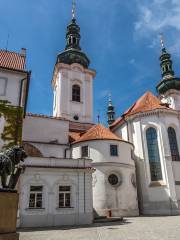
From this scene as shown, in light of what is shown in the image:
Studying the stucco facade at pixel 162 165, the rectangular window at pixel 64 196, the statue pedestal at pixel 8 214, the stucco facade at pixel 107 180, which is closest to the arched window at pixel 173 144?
the stucco facade at pixel 162 165

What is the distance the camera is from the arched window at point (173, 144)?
100 feet

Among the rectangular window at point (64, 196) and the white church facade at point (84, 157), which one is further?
the rectangular window at point (64, 196)

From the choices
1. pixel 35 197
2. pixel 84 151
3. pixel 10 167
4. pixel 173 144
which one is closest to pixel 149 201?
pixel 173 144

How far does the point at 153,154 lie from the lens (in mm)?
30719

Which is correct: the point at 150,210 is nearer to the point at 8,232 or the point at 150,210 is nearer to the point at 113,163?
the point at 113,163

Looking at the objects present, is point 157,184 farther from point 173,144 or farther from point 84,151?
point 84,151

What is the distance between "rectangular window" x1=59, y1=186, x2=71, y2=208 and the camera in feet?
63.5

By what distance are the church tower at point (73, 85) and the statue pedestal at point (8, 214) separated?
30.6 metres

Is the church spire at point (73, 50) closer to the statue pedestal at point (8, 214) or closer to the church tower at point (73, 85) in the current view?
the church tower at point (73, 85)

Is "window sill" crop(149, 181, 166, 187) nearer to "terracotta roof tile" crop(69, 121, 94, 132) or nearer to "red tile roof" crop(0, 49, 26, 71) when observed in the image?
"terracotta roof tile" crop(69, 121, 94, 132)

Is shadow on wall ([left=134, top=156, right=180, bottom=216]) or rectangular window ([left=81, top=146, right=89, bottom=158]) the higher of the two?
rectangular window ([left=81, top=146, right=89, bottom=158])

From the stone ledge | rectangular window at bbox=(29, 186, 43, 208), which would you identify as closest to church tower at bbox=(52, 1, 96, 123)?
rectangular window at bbox=(29, 186, 43, 208)

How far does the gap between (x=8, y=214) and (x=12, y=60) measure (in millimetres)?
18389

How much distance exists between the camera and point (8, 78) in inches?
834
